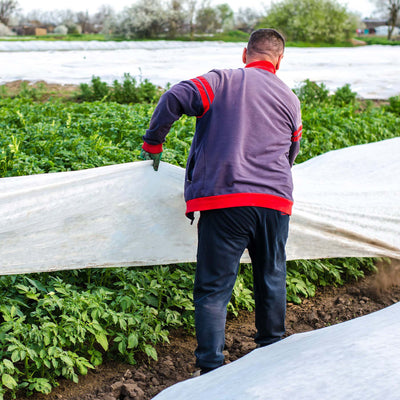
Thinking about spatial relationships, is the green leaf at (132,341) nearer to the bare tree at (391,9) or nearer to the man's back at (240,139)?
the man's back at (240,139)

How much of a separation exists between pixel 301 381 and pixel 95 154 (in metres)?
2.54

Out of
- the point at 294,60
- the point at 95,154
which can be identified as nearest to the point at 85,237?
the point at 95,154

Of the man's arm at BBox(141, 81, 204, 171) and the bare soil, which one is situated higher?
the man's arm at BBox(141, 81, 204, 171)

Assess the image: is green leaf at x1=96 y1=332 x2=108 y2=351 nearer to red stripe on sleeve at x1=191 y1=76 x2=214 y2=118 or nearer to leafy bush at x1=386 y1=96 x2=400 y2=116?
red stripe on sleeve at x1=191 y1=76 x2=214 y2=118

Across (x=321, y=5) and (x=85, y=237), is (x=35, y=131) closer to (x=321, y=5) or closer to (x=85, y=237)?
(x=85, y=237)

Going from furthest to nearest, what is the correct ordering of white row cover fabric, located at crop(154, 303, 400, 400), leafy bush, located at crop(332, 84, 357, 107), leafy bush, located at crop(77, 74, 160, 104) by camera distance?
1. leafy bush, located at crop(332, 84, 357, 107)
2. leafy bush, located at crop(77, 74, 160, 104)
3. white row cover fabric, located at crop(154, 303, 400, 400)

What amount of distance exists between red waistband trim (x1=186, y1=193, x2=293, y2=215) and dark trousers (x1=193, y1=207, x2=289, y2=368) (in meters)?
0.02

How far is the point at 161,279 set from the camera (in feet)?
9.53

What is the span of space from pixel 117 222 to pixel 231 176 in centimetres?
79

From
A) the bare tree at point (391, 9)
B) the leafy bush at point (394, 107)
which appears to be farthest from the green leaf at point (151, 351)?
the bare tree at point (391, 9)

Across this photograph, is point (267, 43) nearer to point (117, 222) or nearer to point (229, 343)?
point (117, 222)

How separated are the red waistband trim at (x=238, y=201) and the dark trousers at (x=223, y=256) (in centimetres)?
2

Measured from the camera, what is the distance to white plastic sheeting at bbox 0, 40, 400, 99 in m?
9.55

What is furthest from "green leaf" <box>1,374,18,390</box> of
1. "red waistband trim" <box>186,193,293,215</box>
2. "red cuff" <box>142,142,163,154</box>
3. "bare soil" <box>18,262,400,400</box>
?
"red cuff" <box>142,142,163,154</box>
